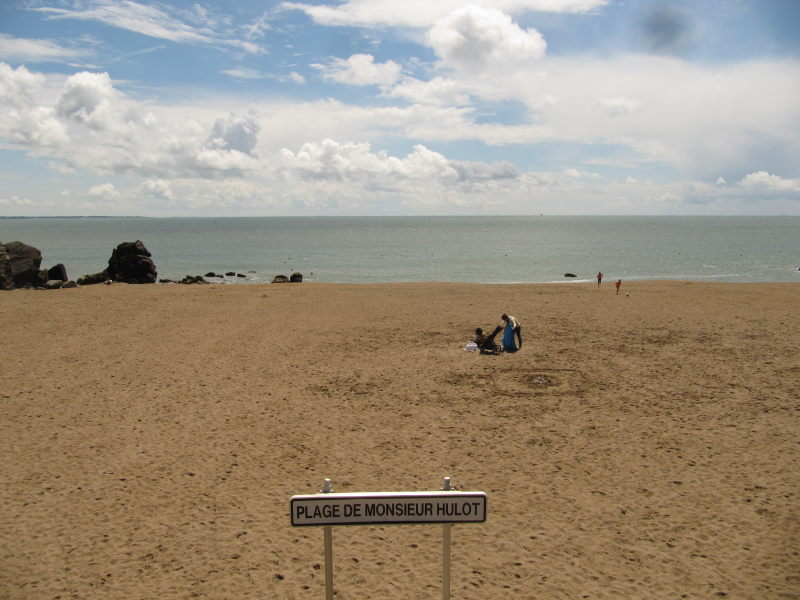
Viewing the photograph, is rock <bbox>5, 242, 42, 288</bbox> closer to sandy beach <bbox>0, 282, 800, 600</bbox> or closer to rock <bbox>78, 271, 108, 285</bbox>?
rock <bbox>78, 271, 108, 285</bbox>

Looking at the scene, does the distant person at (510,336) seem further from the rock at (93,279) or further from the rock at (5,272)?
the rock at (93,279)

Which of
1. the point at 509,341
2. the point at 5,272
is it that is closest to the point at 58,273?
the point at 5,272

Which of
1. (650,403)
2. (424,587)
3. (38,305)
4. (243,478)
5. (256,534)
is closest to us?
(424,587)

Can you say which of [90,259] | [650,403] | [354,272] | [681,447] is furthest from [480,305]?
[90,259]

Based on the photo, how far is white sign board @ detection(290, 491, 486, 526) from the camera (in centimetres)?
392

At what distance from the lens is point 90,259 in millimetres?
75688

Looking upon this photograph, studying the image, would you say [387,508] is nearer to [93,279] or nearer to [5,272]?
[5,272]

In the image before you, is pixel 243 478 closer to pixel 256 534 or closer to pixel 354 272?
pixel 256 534

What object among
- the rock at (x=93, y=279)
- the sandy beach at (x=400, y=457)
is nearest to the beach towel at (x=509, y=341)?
the sandy beach at (x=400, y=457)

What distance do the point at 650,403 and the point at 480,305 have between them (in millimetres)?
13459

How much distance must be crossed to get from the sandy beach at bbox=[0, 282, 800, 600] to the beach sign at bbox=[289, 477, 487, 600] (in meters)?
3.15

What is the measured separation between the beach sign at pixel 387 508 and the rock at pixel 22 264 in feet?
113

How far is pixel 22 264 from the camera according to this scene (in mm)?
32000

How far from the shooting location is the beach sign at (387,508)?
3924 millimetres
